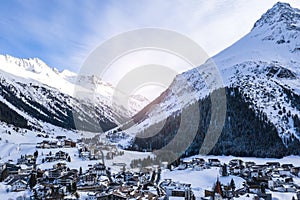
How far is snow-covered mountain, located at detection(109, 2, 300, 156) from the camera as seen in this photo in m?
101

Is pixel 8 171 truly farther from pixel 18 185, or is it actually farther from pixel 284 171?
pixel 284 171

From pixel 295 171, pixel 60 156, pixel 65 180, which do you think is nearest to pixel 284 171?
pixel 295 171

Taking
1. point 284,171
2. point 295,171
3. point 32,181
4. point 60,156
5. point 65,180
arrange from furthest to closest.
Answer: point 60,156
point 295,171
point 284,171
point 65,180
point 32,181

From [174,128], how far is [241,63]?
5122 cm

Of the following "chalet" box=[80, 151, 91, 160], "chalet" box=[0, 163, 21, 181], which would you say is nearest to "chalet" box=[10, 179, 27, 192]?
"chalet" box=[0, 163, 21, 181]

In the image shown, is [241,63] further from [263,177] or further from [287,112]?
[263,177]

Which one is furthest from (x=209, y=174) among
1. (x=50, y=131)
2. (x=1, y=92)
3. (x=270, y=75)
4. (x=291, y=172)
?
(x=1, y=92)

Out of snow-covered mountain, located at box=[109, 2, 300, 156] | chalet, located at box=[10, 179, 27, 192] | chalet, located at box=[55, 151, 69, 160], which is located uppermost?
snow-covered mountain, located at box=[109, 2, 300, 156]

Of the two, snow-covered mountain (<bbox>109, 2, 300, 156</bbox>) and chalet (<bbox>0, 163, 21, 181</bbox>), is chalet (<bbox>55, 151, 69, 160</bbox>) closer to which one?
chalet (<bbox>0, 163, 21, 181</bbox>)

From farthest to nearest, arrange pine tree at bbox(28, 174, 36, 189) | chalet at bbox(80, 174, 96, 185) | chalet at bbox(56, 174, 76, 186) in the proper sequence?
chalet at bbox(56, 174, 76, 186) < chalet at bbox(80, 174, 96, 185) < pine tree at bbox(28, 174, 36, 189)

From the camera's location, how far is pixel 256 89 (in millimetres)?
114938

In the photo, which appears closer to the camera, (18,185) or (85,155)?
(18,185)

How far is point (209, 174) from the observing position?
65.1m

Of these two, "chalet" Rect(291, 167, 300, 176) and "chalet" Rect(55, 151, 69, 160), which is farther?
"chalet" Rect(55, 151, 69, 160)
